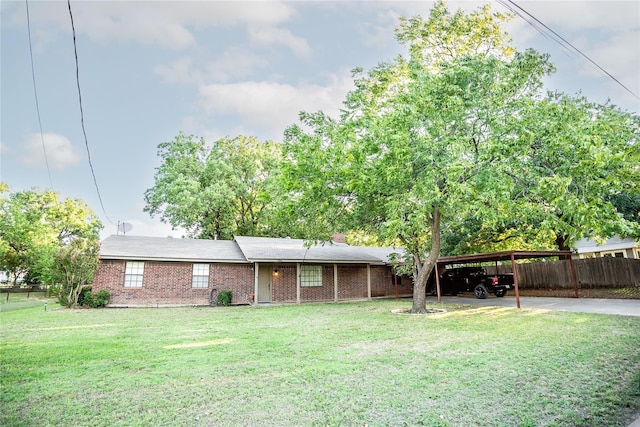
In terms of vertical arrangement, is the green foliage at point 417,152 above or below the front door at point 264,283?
above

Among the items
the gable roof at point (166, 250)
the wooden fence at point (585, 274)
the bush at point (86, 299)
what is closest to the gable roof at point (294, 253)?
the gable roof at point (166, 250)

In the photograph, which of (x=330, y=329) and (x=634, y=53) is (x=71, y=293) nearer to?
(x=330, y=329)

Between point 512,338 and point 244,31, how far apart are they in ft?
30.8

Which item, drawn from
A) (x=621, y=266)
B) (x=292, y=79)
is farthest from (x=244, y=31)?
(x=621, y=266)

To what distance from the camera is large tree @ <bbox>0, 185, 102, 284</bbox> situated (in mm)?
31062

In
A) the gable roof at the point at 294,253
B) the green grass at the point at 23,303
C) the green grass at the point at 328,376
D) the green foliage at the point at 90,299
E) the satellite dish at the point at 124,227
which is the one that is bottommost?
the green grass at the point at 328,376

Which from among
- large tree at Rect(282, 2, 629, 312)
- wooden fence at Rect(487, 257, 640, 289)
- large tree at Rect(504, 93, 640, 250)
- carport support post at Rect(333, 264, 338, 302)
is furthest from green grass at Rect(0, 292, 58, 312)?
wooden fence at Rect(487, 257, 640, 289)

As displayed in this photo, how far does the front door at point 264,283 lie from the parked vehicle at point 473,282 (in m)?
10.4

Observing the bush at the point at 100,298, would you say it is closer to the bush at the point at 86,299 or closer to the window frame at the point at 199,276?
the bush at the point at 86,299

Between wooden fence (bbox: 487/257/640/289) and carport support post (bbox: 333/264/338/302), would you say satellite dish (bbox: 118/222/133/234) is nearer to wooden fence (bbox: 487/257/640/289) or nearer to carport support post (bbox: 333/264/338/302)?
carport support post (bbox: 333/264/338/302)

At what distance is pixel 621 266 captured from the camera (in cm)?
1725

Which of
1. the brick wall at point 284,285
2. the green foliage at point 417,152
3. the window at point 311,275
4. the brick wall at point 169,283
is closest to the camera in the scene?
the green foliage at point 417,152

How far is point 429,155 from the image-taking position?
9547 millimetres

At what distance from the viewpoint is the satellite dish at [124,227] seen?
19.7 meters
